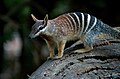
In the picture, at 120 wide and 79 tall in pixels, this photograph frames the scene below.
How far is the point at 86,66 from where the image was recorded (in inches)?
122

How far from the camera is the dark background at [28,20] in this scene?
20.1ft

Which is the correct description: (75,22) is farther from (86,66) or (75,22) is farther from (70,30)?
(86,66)

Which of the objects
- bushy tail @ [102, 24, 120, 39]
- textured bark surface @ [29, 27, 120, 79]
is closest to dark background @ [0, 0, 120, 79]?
bushy tail @ [102, 24, 120, 39]

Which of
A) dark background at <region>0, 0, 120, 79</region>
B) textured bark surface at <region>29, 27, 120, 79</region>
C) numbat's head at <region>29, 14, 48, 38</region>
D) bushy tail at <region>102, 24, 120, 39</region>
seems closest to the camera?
textured bark surface at <region>29, 27, 120, 79</region>

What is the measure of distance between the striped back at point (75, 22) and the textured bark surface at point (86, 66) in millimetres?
173

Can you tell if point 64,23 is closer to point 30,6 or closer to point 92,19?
point 92,19

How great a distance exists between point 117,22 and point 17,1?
1423 millimetres

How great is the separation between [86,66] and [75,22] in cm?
51

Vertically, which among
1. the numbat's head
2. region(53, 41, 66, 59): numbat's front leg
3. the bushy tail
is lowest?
region(53, 41, 66, 59): numbat's front leg

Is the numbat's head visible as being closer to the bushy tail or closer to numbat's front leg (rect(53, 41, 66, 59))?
numbat's front leg (rect(53, 41, 66, 59))

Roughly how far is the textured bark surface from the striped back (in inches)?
6.8

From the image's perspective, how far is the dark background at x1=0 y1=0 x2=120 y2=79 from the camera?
6125 mm

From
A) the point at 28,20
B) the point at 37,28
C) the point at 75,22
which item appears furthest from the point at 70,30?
the point at 28,20

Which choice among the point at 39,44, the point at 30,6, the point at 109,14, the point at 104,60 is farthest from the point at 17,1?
the point at 104,60
